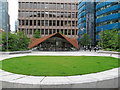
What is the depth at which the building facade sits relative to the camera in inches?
1948

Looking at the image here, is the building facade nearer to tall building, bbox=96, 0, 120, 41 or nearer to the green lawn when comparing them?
tall building, bbox=96, 0, 120, 41

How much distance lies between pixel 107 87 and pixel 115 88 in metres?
0.47

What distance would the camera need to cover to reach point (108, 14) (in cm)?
4950

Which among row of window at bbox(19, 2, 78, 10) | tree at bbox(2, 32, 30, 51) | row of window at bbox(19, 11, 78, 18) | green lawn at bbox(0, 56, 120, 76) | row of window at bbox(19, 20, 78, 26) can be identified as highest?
row of window at bbox(19, 2, 78, 10)

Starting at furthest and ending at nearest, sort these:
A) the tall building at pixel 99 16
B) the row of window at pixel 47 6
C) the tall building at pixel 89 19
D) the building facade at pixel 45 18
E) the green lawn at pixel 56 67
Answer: the tall building at pixel 89 19 < the row of window at pixel 47 6 < the building facade at pixel 45 18 < the tall building at pixel 99 16 < the green lawn at pixel 56 67

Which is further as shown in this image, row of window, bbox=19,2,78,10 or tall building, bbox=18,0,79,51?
row of window, bbox=19,2,78,10

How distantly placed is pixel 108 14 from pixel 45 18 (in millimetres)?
31234

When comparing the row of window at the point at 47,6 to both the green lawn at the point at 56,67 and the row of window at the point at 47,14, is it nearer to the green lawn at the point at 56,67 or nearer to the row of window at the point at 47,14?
the row of window at the point at 47,14

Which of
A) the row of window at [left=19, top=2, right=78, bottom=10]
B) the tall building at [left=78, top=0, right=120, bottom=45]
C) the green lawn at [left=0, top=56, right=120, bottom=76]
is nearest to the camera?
the green lawn at [left=0, top=56, right=120, bottom=76]

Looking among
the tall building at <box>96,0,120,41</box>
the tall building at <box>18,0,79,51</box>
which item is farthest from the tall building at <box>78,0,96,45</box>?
the tall building at <box>18,0,79,51</box>

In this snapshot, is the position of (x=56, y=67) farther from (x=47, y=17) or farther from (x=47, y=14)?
(x=47, y=14)

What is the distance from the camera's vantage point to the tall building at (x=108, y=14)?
45.3m

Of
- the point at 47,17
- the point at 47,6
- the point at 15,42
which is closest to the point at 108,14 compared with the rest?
the point at 47,17

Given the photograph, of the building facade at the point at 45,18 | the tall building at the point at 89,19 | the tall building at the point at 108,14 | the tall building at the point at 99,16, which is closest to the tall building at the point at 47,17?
the building facade at the point at 45,18
